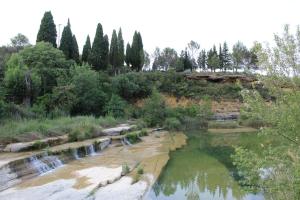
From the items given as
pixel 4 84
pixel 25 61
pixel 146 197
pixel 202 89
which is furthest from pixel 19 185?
pixel 202 89

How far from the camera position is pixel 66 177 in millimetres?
16984

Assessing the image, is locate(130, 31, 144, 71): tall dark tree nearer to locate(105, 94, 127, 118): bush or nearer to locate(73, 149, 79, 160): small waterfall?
locate(105, 94, 127, 118): bush

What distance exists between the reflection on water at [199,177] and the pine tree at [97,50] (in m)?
27.3

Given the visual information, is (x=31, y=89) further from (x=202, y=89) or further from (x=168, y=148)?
(x=202, y=89)

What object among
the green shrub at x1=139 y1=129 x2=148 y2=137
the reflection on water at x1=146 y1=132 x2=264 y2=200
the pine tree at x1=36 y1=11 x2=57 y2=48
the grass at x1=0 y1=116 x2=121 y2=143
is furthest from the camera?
the pine tree at x1=36 y1=11 x2=57 y2=48

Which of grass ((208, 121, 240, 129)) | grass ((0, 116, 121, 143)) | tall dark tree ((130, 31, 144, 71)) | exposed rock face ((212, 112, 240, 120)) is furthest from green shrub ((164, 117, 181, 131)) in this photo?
tall dark tree ((130, 31, 144, 71))

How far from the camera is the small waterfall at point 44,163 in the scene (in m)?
18.1

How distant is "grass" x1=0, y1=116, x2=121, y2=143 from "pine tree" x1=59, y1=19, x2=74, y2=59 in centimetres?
2137

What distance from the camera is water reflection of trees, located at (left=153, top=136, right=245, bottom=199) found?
1591 centimetres

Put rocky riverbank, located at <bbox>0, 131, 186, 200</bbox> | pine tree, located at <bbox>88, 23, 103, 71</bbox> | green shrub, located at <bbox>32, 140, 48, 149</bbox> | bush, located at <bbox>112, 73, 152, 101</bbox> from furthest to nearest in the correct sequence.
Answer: pine tree, located at <bbox>88, 23, 103, 71</bbox> → bush, located at <bbox>112, 73, 152, 101</bbox> → green shrub, located at <bbox>32, 140, 48, 149</bbox> → rocky riverbank, located at <bbox>0, 131, 186, 200</bbox>

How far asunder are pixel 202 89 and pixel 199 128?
15.1 m

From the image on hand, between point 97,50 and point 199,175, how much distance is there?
37.1 m

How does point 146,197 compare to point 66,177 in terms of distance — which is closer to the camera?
point 146,197

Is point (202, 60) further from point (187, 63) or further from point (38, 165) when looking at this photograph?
point (38, 165)
